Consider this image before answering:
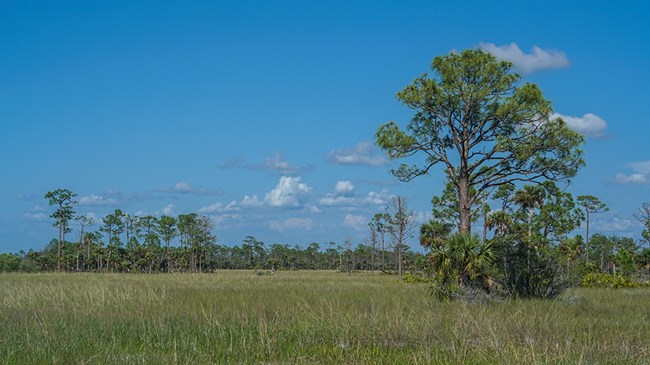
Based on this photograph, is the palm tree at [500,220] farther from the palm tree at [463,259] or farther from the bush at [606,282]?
the palm tree at [463,259]

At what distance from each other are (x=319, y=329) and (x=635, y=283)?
30239 mm

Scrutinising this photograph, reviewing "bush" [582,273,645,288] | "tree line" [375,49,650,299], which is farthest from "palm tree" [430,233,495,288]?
"bush" [582,273,645,288]

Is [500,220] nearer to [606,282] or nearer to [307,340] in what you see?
[606,282]

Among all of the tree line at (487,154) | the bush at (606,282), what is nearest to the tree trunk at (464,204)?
the tree line at (487,154)

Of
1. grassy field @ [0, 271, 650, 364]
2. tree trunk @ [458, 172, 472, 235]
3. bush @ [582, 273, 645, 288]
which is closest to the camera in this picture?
grassy field @ [0, 271, 650, 364]

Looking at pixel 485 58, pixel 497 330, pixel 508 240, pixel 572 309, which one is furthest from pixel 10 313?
pixel 485 58

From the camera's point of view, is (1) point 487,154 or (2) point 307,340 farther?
(1) point 487,154

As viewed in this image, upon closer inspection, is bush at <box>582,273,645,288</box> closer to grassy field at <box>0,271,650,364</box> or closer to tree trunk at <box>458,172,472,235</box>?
tree trunk at <box>458,172,472,235</box>

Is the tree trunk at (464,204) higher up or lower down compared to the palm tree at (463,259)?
higher up

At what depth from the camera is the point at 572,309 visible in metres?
15.8

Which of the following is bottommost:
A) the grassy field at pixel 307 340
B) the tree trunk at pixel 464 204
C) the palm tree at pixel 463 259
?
the grassy field at pixel 307 340

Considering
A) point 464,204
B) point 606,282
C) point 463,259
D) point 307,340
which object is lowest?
point 606,282

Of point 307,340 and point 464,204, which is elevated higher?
point 464,204

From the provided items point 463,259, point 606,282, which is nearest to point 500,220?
point 606,282
